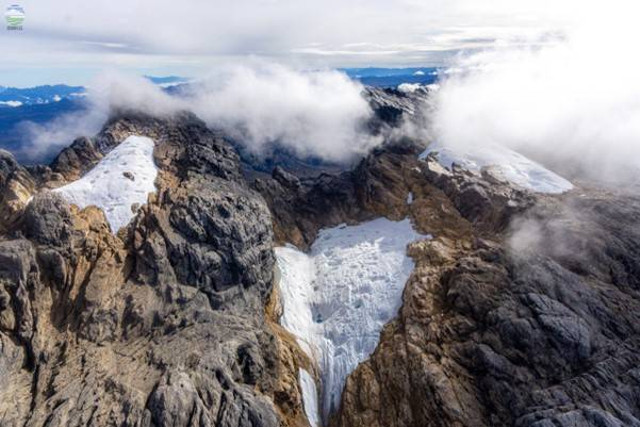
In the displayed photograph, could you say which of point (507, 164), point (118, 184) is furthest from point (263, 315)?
point (507, 164)

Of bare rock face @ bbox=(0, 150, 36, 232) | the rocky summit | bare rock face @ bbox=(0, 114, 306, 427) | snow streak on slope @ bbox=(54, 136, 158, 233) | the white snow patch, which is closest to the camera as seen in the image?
bare rock face @ bbox=(0, 114, 306, 427)

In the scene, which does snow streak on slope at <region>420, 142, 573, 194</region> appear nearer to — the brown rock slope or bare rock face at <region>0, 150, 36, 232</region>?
the brown rock slope

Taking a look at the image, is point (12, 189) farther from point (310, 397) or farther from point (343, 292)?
point (343, 292)

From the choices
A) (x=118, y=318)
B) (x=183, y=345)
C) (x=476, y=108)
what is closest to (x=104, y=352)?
(x=118, y=318)

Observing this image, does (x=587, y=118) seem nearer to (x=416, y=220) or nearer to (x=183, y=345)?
(x=416, y=220)

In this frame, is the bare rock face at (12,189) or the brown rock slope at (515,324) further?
the bare rock face at (12,189)

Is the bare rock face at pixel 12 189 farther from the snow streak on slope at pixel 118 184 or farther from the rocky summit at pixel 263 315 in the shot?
the snow streak on slope at pixel 118 184

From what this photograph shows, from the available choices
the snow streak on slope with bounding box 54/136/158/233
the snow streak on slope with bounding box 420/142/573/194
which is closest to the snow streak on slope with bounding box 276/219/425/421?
the snow streak on slope with bounding box 420/142/573/194

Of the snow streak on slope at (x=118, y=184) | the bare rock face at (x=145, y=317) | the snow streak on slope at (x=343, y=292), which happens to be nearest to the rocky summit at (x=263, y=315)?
the bare rock face at (x=145, y=317)
